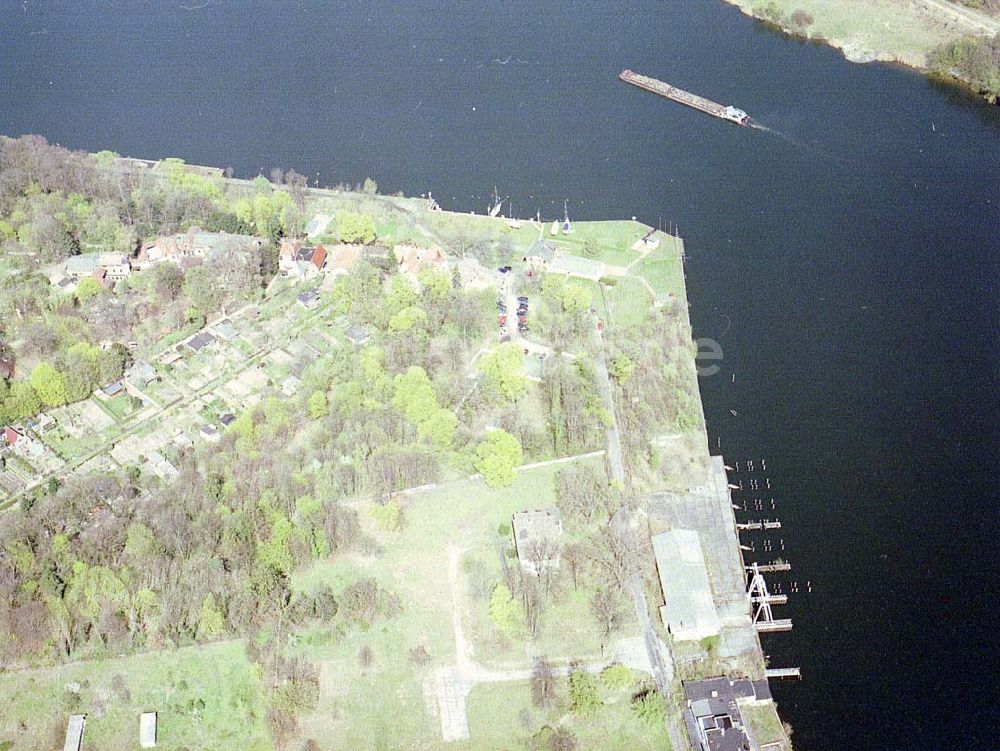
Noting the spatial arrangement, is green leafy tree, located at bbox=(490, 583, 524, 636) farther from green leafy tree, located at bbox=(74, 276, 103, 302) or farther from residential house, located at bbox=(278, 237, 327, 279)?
green leafy tree, located at bbox=(74, 276, 103, 302)

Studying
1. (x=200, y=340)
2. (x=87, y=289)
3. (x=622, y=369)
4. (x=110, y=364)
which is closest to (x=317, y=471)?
(x=200, y=340)

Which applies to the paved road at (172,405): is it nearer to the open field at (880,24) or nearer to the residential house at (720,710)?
the residential house at (720,710)

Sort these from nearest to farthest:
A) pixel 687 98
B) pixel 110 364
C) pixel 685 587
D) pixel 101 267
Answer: pixel 685 587 < pixel 110 364 < pixel 101 267 < pixel 687 98

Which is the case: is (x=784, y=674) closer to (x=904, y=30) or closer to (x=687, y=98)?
(x=687, y=98)

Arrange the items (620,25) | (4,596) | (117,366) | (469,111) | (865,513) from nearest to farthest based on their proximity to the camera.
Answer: (4,596) → (865,513) → (117,366) → (469,111) → (620,25)

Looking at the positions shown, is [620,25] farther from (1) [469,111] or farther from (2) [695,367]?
(2) [695,367]

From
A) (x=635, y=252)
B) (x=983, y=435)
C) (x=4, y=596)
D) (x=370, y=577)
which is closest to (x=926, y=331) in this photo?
(x=983, y=435)

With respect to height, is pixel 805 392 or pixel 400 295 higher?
pixel 400 295
